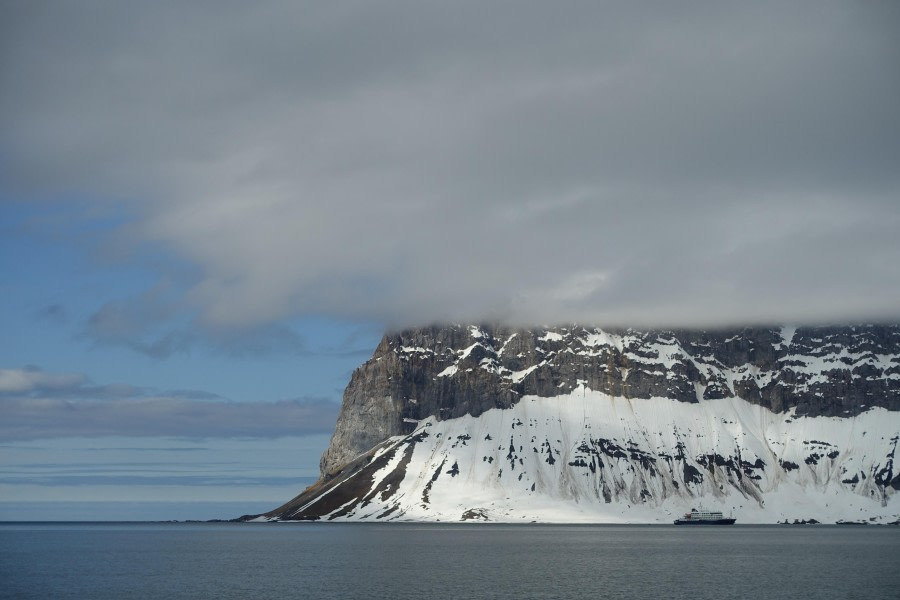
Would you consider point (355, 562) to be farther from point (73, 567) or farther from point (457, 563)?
point (73, 567)

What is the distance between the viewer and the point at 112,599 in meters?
122

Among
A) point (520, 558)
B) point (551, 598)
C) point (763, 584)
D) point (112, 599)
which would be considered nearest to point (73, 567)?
Result: point (112, 599)

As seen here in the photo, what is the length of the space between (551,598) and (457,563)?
190ft

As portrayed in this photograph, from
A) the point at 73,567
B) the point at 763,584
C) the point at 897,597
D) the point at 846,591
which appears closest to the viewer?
the point at 897,597

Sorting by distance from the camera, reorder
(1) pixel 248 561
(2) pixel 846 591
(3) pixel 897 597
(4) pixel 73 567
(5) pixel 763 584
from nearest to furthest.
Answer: (3) pixel 897 597, (2) pixel 846 591, (5) pixel 763 584, (4) pixel 73 567, (1) pixel 248 561

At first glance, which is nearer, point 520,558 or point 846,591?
point 846,591

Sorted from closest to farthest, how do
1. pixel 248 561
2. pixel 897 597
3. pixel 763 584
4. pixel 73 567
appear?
pixel 897 597 → pixel 763 584 → pixel 73 567 → pixel 248 561

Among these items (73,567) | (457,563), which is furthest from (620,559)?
(73,567)

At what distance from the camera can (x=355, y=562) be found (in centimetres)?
18162

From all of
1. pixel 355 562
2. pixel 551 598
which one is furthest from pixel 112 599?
pixel 355 562

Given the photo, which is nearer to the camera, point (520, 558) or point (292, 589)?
point (292, 589)

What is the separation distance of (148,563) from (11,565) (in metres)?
23.5

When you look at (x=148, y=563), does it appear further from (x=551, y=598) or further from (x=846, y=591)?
(x=846, y=591)

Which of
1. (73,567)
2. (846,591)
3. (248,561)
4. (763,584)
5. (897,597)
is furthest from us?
(248,561)
